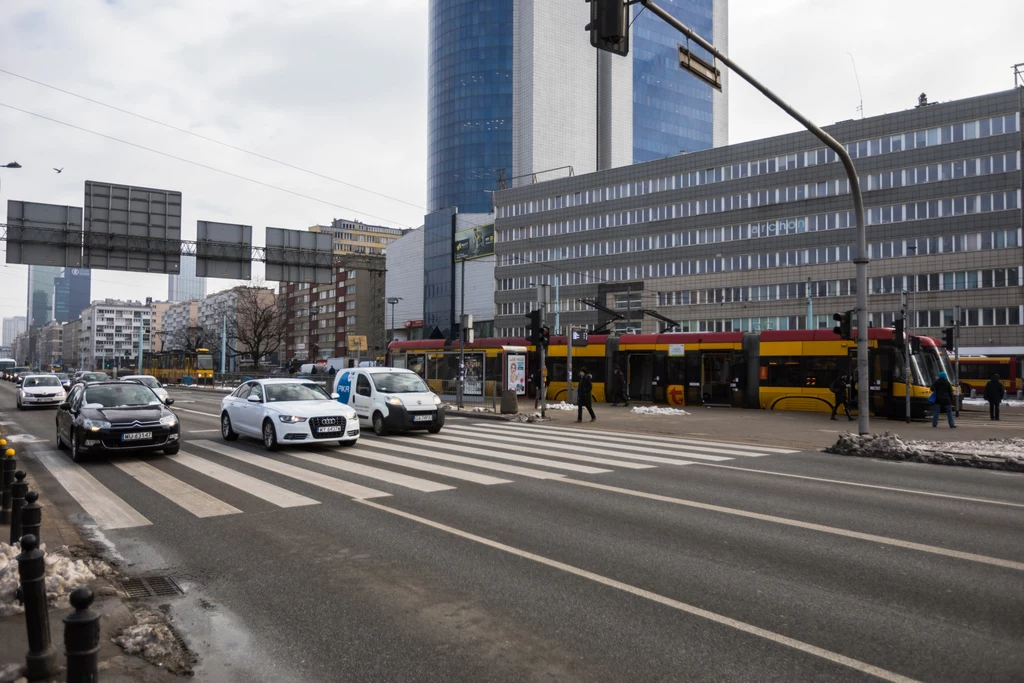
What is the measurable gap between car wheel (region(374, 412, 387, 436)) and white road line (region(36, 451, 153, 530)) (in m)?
6.38

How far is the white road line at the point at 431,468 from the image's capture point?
10.2m

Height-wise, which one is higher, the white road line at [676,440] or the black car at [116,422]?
the black car at [116,422]

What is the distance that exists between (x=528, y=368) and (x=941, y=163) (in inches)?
1640

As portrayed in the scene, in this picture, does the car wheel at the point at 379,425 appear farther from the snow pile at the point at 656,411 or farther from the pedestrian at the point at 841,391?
the pedestrian at the point at 841,391

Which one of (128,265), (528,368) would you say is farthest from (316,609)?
(528,368)

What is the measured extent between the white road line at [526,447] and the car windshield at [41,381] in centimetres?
1991

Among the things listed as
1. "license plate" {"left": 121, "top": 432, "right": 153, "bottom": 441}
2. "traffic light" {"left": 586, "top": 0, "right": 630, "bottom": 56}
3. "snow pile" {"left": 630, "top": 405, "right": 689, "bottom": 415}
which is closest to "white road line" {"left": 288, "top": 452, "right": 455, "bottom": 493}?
"license plate" {"left": 121, "top": 432, "right": 153, "bottom": 441}

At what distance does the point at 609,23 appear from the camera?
27.6 ft

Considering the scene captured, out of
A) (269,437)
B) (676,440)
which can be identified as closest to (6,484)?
(269,437)

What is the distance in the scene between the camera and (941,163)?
56406mm

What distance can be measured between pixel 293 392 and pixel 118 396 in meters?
3.19

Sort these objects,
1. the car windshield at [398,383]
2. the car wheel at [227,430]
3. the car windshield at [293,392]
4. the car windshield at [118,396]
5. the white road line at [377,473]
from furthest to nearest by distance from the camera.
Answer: the car windshield at [398,383], the car wheel at [227,430], the car windshield at [293,392], the car windshield at [118,396], the white road line at [377,473]

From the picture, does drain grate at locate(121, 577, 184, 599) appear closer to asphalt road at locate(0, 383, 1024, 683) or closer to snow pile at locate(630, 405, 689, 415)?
asphalt road at locate(0, 383, 1024, 683)

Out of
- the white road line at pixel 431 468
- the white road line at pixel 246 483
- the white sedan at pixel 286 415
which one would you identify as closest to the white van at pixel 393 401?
the white sedan at pixel 286 415
